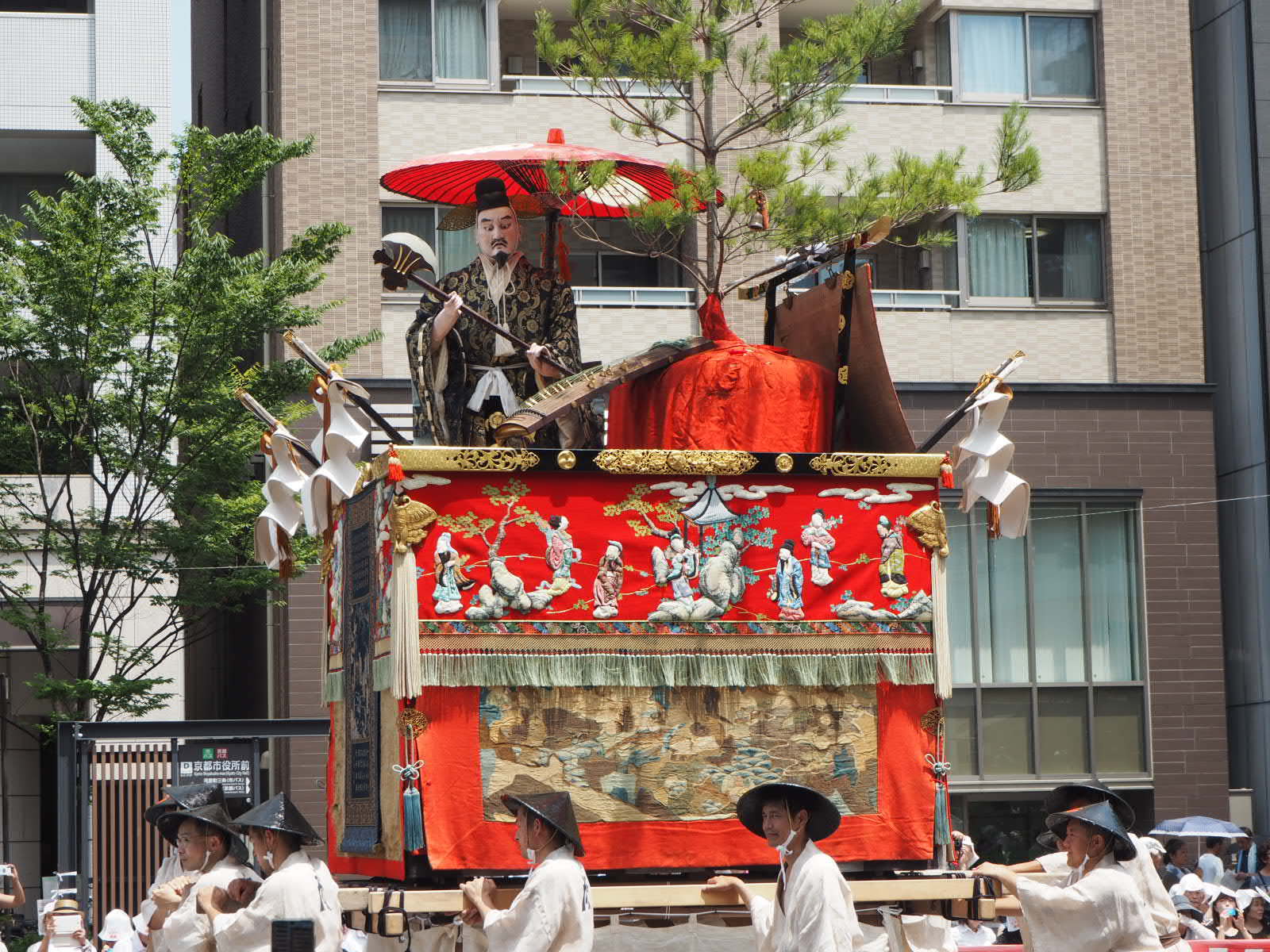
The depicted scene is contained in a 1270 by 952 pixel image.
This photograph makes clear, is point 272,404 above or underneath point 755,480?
above

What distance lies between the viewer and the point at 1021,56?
960 inches

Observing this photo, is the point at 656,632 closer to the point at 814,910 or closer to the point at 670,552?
the point at 670,552

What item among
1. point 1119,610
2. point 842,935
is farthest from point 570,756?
point 1119,610

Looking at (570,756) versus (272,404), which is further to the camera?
(272,404)

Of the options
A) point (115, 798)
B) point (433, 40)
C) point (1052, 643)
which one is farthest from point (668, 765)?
point (433, 40)

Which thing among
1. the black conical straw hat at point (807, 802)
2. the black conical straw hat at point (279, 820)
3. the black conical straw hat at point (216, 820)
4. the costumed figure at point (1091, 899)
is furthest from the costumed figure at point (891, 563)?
the black conical straw hat at point (216, 820)

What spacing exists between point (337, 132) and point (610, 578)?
14949 millimetres

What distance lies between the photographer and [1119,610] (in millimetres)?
23562

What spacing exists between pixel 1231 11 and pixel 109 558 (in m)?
15.5

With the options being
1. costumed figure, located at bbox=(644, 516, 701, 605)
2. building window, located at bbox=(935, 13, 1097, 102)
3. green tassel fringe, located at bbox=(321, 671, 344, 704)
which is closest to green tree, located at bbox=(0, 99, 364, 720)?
green tassel fringe, located at bbox=(321, 671, 344, 704)

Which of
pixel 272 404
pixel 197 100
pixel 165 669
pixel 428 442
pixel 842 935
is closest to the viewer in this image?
pixel 842 935

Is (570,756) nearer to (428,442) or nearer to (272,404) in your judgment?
(428,442)

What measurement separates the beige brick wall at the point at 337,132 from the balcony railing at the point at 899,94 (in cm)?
574

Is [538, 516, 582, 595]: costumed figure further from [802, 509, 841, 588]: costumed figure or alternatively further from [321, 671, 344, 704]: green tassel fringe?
[321, 671, 344, 704]: green tassel fringe
